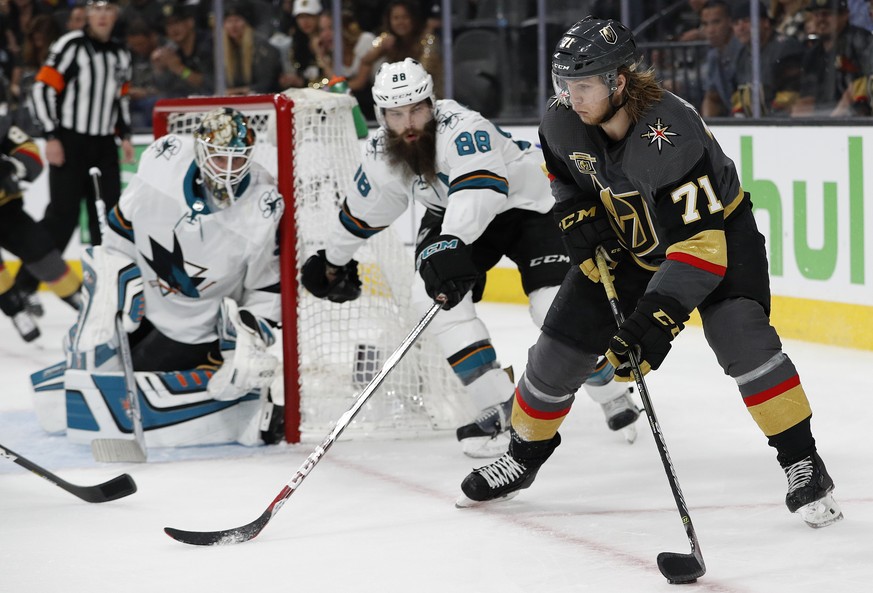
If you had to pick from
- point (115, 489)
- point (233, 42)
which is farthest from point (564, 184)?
point (233, 42)

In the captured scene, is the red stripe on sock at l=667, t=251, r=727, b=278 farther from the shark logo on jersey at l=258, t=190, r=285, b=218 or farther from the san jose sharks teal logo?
the san jose sharks teal logo

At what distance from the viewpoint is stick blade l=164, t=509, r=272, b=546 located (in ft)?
8.43

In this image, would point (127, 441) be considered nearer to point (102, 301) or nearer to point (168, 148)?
point (102, 301)

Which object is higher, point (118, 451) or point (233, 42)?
point (233, 42)

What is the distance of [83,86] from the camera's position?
6094 mm

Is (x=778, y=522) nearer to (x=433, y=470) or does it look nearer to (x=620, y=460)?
(x=620, y=460)

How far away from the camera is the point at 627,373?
248 cm

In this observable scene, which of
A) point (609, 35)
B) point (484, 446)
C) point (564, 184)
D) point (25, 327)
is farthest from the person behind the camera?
point (25, 327)

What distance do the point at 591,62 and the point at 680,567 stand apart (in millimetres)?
894

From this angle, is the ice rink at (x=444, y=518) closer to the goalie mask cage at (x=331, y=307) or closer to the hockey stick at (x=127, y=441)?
the hockey stick at (x=127, y=441)

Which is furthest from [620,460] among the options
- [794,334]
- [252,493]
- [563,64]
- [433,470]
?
[794,334]

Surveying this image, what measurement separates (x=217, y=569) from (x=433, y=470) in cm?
87

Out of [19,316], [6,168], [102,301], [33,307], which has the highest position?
[6,168]

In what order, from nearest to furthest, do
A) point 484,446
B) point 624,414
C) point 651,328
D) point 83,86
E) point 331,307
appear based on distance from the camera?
point 651,328
point 484,446
point 624,414
point 331,307
point 83,86
